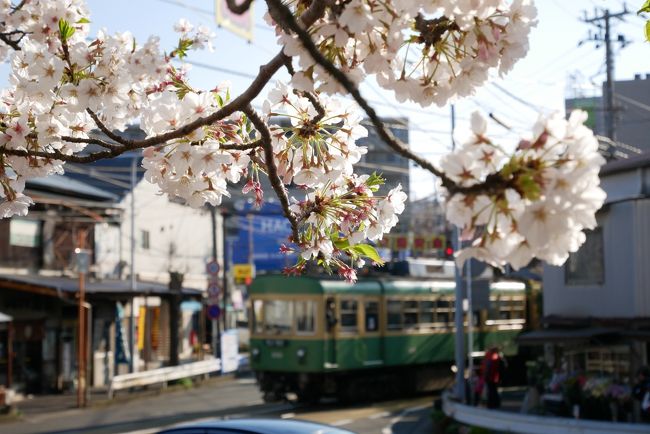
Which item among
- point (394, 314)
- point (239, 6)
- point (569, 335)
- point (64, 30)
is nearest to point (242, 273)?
point (394, 314)

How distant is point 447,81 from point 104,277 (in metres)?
32.2

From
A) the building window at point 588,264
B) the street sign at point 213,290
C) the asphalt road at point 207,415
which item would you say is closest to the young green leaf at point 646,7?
the building window at point 588,264

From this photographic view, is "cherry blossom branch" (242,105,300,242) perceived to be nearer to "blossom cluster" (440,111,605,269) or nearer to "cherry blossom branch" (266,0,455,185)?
"cherry blossom branch" (266,0,455,185)

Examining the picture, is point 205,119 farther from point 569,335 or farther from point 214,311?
point 214,311

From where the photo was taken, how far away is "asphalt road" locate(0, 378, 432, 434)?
2014cm

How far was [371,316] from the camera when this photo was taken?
24.0 metres

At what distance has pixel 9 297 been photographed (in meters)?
28.4

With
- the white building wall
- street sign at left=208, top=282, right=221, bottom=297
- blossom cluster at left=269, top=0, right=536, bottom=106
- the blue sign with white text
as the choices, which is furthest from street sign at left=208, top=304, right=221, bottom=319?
blossom cluster at left=269, top=0, right=536, bottom=106

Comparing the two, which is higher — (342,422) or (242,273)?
(242,273)

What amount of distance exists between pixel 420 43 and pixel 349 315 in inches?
804

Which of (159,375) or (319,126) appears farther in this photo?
(159,375)

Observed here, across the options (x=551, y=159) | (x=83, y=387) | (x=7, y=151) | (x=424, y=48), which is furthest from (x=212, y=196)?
(x=83, y=387)

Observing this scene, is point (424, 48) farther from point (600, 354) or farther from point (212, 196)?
point (600, 354)

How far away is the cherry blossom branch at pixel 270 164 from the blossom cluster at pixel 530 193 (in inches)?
41.1
